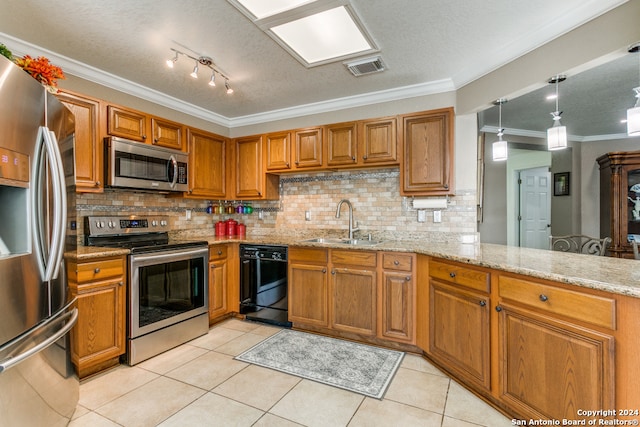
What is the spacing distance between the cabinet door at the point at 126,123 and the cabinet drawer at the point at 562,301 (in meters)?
3.22

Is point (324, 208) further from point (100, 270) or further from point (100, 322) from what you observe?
point (100, 322)

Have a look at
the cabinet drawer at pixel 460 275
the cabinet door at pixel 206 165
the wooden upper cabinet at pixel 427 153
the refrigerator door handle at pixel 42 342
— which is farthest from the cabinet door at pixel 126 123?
the cabinet drawer at pixel 460 275

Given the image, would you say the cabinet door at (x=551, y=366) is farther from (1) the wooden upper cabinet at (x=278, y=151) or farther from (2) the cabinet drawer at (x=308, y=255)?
(1) the wooden upper cabinet at (x=278, y=151)

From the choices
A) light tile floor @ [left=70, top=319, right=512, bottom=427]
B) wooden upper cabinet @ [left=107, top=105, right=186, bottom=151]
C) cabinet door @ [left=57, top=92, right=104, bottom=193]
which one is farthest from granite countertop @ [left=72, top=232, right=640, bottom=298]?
wooden upper cabinet @ [left=107, top=105, right=186, bottom=151]

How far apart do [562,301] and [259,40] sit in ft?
8.08

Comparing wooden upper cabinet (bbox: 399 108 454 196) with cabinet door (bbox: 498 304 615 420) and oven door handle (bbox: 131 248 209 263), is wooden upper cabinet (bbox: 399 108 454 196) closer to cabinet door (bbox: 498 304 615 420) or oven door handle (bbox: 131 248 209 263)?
cabinet door (bbox: 498 304 615 420)

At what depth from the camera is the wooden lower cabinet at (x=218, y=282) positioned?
3.29 m

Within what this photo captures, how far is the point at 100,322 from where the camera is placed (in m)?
2.32

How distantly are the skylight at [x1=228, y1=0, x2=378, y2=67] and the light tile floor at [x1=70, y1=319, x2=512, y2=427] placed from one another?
2.45m

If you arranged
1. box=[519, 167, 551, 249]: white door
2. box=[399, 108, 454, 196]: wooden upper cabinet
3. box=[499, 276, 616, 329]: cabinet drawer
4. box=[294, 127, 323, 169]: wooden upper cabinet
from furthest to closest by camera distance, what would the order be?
box=[519, 167, 551, 249]: white door, box=[294, 127, 323, 169]: wooden upper cabinet, box=[399, 108, 454, 196]: wooden upper cabinet, box=[499, 276, 616, 329]: cabinet drawer

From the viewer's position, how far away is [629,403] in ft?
4.22

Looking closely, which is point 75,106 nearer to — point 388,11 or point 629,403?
point 388,11

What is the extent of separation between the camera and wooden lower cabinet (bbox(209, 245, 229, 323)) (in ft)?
10.8

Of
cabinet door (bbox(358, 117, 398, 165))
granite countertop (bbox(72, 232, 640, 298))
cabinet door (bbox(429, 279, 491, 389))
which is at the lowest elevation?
cabinet door (bbox(429, 279, 491, 389))
